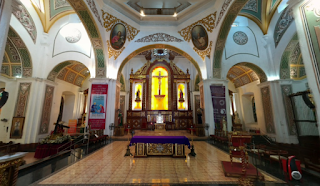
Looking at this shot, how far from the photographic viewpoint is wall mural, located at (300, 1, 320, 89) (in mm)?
2965

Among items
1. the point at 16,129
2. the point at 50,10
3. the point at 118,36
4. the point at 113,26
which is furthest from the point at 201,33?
the point at 16,129

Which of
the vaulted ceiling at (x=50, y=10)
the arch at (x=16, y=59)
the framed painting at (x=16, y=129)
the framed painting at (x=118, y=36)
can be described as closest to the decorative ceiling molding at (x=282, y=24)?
the framed painting at (x=118, y=36)

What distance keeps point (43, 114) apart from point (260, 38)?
54.4 ft

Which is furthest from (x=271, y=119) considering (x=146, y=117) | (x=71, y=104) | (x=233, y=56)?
(x=71, y=104)

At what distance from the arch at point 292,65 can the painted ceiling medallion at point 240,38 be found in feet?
8.82

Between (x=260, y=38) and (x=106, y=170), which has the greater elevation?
(x=260, y=38)

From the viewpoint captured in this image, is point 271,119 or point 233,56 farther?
point 233,56

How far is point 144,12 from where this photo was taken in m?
10.3

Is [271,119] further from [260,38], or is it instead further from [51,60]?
[51,60]

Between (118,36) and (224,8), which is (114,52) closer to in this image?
(118,36)

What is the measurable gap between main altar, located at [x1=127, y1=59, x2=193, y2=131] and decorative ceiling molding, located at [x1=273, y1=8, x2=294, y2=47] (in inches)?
319

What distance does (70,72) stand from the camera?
11992 mm

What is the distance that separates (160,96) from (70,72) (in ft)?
29.2

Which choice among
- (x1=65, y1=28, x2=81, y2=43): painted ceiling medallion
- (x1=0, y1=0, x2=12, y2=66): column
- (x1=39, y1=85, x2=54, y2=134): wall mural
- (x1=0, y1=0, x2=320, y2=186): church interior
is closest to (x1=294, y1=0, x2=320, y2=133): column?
(x1=0, y1=0, x2=320, y2=186): church interior
